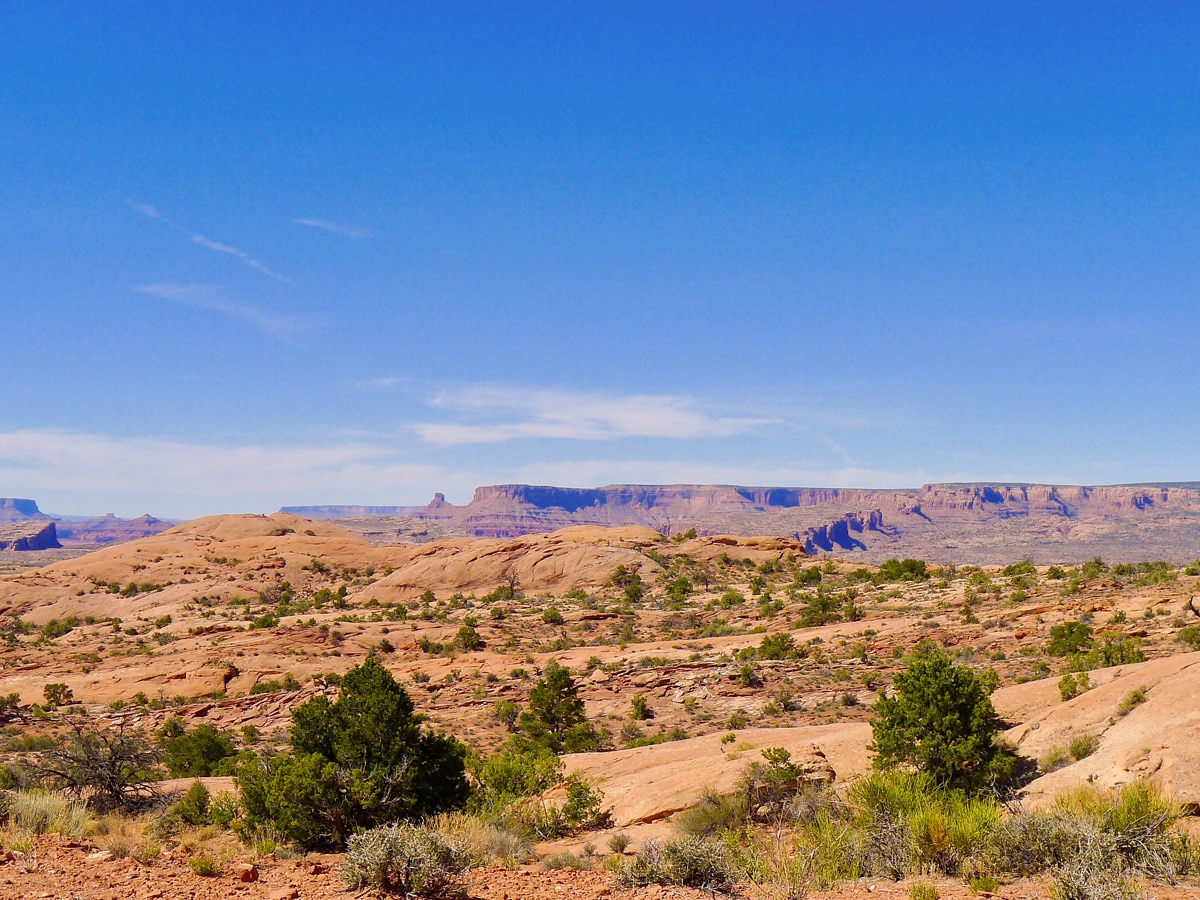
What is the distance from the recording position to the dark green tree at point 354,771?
1274 centimetres

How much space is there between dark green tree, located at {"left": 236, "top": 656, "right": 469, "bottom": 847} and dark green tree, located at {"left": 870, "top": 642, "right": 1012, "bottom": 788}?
891cm

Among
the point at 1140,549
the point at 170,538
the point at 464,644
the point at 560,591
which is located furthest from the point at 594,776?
the point at 1140,549

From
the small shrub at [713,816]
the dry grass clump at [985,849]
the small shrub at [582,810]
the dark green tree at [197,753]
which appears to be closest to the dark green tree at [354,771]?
the small shrub at [582,810]

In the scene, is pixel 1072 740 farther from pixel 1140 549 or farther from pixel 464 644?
pixel 1140 549

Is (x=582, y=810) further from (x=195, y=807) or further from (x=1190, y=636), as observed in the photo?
(x=1190, y=636)

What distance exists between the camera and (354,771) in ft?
43.1

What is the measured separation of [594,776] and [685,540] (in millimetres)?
60204

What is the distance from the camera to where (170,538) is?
100500 millimetres

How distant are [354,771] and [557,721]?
16.3 m

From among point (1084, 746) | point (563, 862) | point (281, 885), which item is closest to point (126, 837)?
point (281, 885)

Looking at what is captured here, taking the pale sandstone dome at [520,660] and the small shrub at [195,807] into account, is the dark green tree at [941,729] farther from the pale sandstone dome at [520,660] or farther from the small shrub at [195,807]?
the small shrub at [195,807]

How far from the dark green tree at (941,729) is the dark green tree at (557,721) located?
45.9ft

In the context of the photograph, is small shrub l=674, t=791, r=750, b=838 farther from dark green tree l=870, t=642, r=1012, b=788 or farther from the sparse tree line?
dark green tree l=870, t=642, r=1012, b=788

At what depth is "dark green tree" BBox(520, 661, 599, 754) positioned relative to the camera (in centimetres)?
2689
